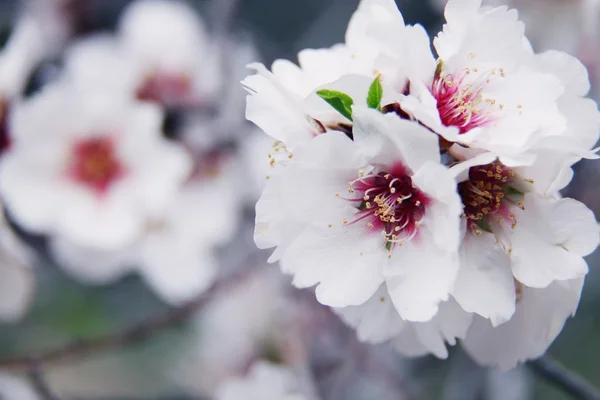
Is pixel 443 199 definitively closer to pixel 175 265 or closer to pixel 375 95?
pixel 375 95

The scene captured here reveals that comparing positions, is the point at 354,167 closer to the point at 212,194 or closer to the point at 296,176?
the point at 296,176

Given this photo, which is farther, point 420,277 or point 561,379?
point 561,379

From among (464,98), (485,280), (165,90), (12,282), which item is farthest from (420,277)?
(165,90)

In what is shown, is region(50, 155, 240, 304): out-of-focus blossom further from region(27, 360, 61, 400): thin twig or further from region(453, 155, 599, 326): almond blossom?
region(453, 155, 599, 326): almond blossom

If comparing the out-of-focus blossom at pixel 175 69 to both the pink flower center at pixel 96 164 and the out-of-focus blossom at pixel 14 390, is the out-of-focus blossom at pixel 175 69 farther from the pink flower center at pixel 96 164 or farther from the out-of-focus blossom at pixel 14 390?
the out-of-focus blossom at pixel 14 390

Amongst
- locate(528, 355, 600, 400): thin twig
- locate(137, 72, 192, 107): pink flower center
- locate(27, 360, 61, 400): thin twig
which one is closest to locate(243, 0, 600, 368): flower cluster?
locate(528, 355, 600, 400): thin twig

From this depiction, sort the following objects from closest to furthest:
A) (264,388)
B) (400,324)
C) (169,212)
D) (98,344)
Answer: (400,324) → (264,388) → (98,344) → (169,212)
